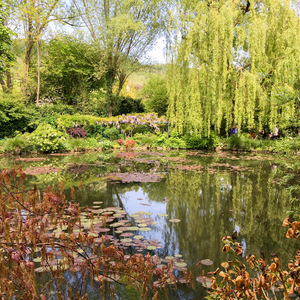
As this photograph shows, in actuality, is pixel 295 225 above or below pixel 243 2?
below

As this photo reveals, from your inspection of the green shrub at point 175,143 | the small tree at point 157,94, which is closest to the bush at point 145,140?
the green shrub at point 175,143

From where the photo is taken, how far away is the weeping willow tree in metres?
11.9

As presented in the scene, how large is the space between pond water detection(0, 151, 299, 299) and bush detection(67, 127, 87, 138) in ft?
22.4

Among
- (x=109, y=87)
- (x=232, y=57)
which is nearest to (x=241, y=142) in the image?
(x=232, y=57)

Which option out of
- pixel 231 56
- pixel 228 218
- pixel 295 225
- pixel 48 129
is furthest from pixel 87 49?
pixel 295 225

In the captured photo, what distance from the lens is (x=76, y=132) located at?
1564cm

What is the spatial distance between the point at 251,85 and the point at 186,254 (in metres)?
10.8

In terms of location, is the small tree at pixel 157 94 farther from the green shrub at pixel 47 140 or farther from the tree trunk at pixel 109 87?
the green shrub at pixel 47 140

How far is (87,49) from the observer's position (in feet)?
69.7

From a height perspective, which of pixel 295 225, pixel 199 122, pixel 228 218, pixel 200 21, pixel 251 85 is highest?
pixel 200 21

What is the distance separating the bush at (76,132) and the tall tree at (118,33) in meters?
5.53

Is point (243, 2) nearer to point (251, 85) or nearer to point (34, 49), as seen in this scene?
point (251, 85)

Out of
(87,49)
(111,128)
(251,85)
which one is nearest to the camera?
(251,85)

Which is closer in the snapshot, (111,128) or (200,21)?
(200,21)
